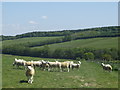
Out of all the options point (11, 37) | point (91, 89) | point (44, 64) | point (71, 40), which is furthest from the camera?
point (11, 37)

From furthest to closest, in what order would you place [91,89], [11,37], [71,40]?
[11,37] < [71,40] < [91,89]

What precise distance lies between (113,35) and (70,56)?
46.4 m

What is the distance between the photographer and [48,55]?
101375mm

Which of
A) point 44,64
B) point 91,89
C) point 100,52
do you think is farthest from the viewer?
point 100,52

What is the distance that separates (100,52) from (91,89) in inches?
3323

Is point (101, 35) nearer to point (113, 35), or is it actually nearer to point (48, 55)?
point (113, 35)

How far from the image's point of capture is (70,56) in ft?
327

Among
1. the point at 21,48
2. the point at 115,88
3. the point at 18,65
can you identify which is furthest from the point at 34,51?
the point at 115,88

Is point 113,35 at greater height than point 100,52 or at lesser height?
greater

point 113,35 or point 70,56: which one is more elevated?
point 113,35

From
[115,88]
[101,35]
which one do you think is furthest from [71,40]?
[115,88]

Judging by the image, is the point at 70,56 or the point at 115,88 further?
the point at 70,56

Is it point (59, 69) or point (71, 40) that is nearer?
point (59, 69)

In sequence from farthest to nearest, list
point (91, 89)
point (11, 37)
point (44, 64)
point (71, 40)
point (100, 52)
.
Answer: point (11, 37) < point (71, 40) < point (100, 52) < point (44, 64) < point (91, 89)
